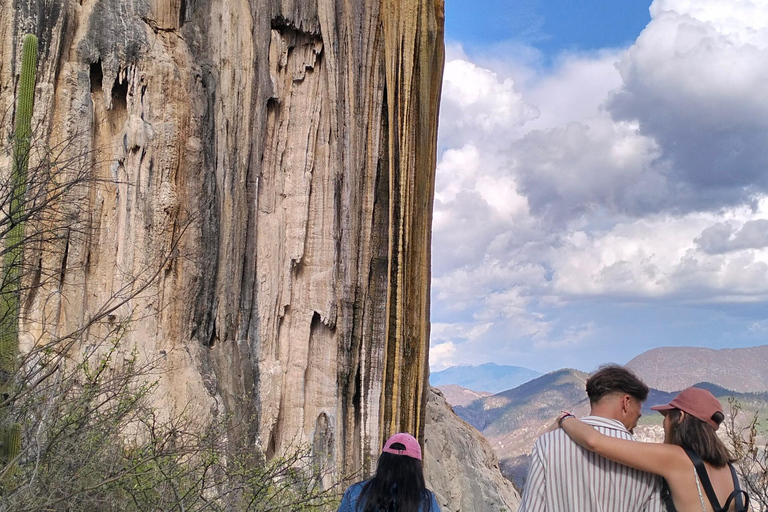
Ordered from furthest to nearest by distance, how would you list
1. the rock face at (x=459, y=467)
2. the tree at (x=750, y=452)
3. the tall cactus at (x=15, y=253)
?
1. the rock face at (x=459, y=467)
2. the tree at (x=750, y=452)
3. the tall cactus at (x=15, y=253)

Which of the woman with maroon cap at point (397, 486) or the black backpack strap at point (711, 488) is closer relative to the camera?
the black backpack strap at point (711, 488)

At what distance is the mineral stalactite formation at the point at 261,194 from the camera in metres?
10.2

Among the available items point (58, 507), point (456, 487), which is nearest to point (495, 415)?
point (456, 487)

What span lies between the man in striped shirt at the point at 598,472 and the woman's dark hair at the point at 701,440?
0.17 meters

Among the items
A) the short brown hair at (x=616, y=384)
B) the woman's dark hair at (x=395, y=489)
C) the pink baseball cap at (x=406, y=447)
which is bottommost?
the woman's dark hair at (x=395, y=489)

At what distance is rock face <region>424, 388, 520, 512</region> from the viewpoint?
18.0 m

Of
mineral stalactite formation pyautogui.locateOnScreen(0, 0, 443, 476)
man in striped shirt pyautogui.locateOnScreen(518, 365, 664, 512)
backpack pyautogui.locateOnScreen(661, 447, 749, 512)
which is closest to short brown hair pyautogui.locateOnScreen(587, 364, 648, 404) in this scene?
man in striped shirt pyautogui.locateOnScreen(518, 365, 664, 512)

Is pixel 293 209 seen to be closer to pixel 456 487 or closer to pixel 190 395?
pixel 190 395

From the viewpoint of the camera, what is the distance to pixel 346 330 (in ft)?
38.2

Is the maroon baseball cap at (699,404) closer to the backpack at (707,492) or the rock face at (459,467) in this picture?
the backpack at (707,492)

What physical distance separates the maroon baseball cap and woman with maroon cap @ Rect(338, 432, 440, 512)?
1.05m

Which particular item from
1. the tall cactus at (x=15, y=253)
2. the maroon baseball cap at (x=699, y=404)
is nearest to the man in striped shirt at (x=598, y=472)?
the maroon baseball cap at (x=699, y=404)

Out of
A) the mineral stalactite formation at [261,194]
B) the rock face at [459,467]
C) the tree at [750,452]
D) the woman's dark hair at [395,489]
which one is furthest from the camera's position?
the rock face at [459,467]

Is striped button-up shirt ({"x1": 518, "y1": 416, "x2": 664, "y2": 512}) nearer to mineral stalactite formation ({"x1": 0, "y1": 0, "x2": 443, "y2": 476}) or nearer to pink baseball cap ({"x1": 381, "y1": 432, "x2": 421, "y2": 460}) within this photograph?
pink baseball cap ({"x1": 381, "y1": 432, "x2": 421, "y2": 460})
